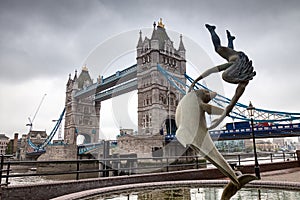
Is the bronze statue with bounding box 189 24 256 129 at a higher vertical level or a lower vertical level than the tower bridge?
lower

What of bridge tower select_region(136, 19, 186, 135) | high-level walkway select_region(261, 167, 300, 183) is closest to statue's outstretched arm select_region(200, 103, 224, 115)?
high-level walkway select_region(261, 167, 300, 183)

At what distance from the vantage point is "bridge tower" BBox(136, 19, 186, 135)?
36875 millimetres

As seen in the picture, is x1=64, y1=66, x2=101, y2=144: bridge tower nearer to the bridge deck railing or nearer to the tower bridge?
the tower bridge

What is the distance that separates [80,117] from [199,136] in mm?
61660

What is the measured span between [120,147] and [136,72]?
1769 cm

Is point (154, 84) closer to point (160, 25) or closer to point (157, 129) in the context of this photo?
point (157, 129)

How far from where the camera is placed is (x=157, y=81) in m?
38.9

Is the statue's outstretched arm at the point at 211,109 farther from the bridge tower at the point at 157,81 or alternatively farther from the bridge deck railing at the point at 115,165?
the bridge tower at the point at 157,81

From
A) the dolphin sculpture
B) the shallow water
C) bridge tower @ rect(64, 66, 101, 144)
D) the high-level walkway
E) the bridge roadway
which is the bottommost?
the high-level walkway

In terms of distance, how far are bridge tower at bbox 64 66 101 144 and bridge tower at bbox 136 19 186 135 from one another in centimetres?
2244

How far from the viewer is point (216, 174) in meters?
8.63

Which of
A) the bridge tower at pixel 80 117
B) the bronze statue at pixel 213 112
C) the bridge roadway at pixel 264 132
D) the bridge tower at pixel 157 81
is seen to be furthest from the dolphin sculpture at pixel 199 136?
the bridge tower at pixel 80 117

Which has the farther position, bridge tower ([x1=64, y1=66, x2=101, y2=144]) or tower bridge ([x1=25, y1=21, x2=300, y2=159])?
bridge tower ([x1=64, y1=66, x2=101, y2=144])

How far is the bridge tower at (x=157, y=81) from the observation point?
36875 millimetres
